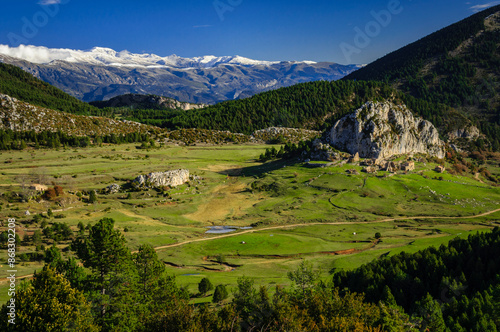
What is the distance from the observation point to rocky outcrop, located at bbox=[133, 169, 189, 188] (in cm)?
12745

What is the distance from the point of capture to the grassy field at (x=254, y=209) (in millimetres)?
76000

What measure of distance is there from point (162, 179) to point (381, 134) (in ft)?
346

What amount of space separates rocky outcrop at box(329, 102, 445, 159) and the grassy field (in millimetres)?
16591

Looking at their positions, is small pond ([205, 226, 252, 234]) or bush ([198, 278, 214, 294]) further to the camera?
small pond ([205, 226, 252, 234])

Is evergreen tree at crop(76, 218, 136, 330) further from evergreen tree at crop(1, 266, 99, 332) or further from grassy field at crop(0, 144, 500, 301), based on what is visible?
grassy field at crop(0, 144, 500, 301)

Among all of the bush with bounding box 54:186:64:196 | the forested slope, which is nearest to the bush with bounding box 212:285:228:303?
the forested slope

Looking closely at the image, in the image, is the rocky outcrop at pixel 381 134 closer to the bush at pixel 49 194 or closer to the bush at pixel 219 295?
the bush at pixel 219 295

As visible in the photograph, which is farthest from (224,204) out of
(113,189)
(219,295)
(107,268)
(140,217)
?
(107,268)

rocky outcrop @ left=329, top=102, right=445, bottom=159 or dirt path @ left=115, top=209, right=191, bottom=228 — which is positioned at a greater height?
rocky outcrop @ left=329, top=102, right=445, bottom=159

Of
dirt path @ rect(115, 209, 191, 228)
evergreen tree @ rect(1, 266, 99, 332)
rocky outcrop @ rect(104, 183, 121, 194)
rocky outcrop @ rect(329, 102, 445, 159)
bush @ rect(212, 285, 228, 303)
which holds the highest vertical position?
rocky outcrop @ rect(329, 102, 445, 159)

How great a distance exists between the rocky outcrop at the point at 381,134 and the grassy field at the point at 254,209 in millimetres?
16591

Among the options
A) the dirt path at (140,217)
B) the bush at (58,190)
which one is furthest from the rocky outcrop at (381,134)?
the bush at (58,190)

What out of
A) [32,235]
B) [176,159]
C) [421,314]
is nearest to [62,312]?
[421,314]

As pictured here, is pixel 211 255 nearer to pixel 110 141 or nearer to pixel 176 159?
pixel 176 159
